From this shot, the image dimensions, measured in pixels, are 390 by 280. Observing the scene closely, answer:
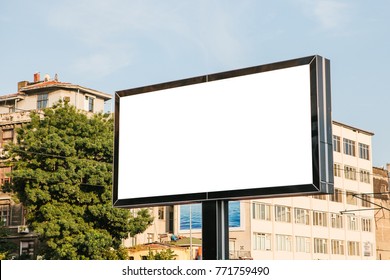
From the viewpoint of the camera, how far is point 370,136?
67812 mm

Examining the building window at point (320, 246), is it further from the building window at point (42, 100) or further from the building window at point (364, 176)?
the building window at point (42, 100)

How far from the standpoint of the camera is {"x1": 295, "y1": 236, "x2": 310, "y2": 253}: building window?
58.0 metres

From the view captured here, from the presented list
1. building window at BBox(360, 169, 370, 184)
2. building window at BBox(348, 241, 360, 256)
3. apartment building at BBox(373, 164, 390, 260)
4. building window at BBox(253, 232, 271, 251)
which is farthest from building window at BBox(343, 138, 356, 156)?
building window at BBox(253, 232, 271, 251)

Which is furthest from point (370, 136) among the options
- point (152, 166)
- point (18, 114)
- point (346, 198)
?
point (152, 166)

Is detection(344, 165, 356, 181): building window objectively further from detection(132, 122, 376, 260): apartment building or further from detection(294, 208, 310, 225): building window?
detection(294, 208, 310, 225): building window

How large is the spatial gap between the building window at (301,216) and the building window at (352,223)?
19.9 feet

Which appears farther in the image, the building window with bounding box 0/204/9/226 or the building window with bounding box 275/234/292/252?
the building window with bounding box 275/234/292/252

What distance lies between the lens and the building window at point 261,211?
54.6m

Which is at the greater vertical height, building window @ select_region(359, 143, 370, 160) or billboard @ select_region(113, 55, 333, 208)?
building window @ select_region(359, 143, 370, 160)

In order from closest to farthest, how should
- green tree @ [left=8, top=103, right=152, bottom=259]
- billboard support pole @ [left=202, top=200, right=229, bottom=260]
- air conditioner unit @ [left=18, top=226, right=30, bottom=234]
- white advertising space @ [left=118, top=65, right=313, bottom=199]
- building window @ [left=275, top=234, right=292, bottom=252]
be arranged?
white advertising space @ [left=118, top=65, right=313, bottom=199] < billboard support pole @ [left=202, top=200, right=229, bottom=260] < green tree @ [left=8, top=103, right=152, bottom=259] < air conditioner unit @ [left=18, top=226, right=30, bottom=234] < building window @ [left=275, top=234, right=292, bottom=252]

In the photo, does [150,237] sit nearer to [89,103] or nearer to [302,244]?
[89,103]

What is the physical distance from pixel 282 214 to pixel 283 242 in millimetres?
2157

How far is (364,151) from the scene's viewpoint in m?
66.8
